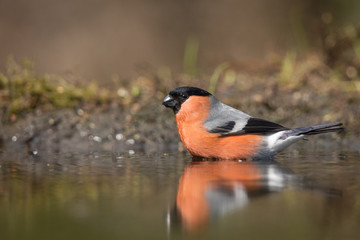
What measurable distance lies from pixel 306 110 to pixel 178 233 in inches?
189

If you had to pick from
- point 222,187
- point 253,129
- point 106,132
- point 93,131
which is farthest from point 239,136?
point 93,131

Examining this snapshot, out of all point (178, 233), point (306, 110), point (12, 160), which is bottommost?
point (178, 233)

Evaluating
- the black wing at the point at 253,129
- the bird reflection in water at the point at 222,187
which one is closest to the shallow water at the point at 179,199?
the bird reflection in water at the point at 222,187

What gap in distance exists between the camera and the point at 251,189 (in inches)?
134

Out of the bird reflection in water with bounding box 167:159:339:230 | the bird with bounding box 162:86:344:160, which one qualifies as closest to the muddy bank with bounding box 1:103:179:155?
the bird with bounding box 162:86:344:160

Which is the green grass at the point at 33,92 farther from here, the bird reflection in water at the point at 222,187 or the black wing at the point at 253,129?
the bird reflection in water at the point at 222,187

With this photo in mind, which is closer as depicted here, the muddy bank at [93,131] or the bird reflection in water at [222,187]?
the bird reflection in water at [222,187]

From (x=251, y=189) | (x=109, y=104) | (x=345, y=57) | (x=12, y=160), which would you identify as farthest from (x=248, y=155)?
(x=345, y=57)

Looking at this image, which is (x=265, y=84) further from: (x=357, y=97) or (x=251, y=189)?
(x=251, y=189)

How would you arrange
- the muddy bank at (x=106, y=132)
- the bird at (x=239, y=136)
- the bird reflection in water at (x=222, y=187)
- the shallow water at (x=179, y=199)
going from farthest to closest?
the muddy bank at (x=106, y=132), the bird at (x=239, y=136), the bird reflection in water at (x=222, y=187), the shallow water at (x=179, y=199)

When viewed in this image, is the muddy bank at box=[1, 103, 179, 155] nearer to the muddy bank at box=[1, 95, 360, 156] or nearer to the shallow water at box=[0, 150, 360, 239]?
the muddy bank at box=[1, 95, 360, 156]

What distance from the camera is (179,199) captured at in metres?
3.17

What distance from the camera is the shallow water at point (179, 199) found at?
7.95 ft

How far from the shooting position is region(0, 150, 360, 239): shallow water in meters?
2.42
